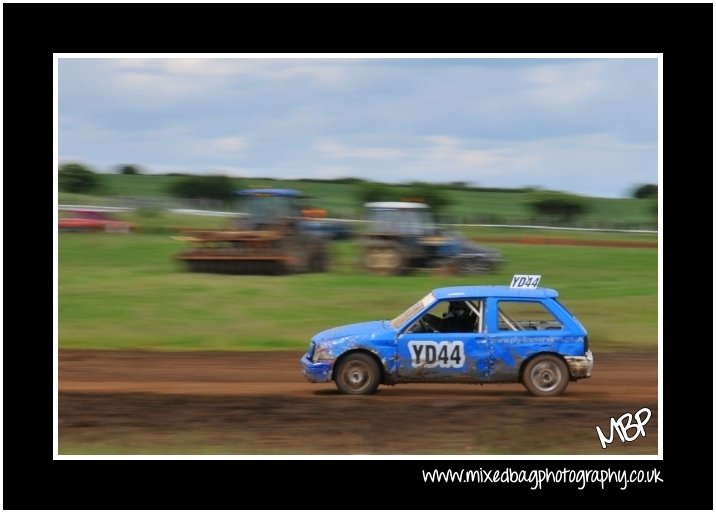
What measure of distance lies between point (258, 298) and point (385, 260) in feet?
13.7

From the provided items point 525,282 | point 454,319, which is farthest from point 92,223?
point 525,282

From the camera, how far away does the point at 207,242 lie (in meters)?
23.2

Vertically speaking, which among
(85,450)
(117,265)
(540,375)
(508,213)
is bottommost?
(85,450)

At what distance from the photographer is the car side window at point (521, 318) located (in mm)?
11508

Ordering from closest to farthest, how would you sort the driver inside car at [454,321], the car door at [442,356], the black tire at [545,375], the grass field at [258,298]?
the car door at [442,356], the black tire at [545,375], the driver inside car at [454,321], the grass field at [258,298]

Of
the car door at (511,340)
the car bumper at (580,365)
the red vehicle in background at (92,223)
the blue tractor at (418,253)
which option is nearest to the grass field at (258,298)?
the blue tractor at (418,253)

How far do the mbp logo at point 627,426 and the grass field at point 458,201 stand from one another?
22.5m

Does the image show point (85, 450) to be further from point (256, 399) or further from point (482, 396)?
point (482, 396)

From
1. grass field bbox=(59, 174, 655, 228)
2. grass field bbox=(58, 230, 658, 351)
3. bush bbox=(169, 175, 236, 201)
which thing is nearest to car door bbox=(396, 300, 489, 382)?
grass field bbox=(58, 230, 658, 351)

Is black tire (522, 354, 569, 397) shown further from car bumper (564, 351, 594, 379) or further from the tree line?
the tree line

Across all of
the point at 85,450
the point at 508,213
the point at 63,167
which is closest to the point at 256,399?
the point at 85,450

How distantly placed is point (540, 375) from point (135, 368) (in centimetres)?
663

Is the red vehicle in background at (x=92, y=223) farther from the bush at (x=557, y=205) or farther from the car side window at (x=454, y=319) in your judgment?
the car side window at (x=454, y=319)

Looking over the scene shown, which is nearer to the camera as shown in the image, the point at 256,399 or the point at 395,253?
the point at 256,399
